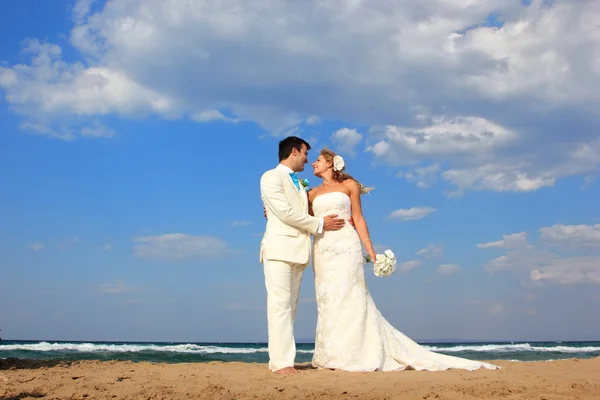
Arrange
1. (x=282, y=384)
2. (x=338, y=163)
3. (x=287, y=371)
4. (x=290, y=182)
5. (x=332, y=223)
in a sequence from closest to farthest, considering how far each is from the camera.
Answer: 1. (x=282, y=384)
2. (x=287, y=371)
3. (x=290, y=182)
4. (x=332, y=223)
5. (x=338, y=163)

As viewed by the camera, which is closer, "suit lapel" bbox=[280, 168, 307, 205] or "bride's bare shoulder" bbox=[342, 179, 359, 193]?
"suit lapel" bbox=[280, 168, 307, 205]

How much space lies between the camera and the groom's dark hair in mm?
6762

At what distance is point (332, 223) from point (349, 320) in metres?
1.17

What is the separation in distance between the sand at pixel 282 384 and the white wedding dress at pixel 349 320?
34 cm

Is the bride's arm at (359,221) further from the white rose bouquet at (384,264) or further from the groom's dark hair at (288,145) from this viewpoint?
the groom's dark hair at (288,145)

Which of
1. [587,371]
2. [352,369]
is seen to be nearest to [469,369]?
[352,369]

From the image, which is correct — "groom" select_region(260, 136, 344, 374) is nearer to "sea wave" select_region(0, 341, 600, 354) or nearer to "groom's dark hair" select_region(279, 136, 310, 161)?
"groom's dark hair" select_region(279, 136, 310, 161)

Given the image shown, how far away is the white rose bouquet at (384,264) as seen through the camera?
700 cm

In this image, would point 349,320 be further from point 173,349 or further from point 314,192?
point 173,349

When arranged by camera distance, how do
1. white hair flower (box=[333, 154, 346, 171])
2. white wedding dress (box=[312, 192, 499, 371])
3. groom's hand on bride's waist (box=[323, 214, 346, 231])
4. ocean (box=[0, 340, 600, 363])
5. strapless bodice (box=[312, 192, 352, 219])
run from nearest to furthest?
white wedding dress (box=[312, 192, 499, 371]) → groom's hand on bride's waist (box=[323, 214, 346, 231]) → strapless bodice (box=[312, 192, 352, 219]) → white hair flower (box=[333, 154, 346, 171]) → ocean (box=[0, 340, 600, 363])

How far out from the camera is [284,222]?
6441 millimetres

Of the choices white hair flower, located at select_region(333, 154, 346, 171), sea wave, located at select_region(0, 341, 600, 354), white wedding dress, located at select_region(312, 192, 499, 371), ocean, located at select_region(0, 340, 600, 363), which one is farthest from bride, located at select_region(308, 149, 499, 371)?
sea wave, located at select_region(0, 341, 600, 354)

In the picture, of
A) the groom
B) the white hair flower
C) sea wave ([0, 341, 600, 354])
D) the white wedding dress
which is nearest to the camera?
the groom

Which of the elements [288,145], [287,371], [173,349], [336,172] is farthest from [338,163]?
[173,349]
